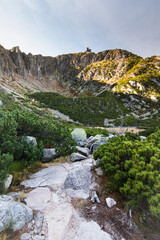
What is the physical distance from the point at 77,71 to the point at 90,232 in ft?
606

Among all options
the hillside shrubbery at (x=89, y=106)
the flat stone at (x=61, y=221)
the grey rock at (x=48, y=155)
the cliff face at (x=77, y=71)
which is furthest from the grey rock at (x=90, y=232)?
the cliff face at (x=77, y=71)

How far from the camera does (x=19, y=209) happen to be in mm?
3012

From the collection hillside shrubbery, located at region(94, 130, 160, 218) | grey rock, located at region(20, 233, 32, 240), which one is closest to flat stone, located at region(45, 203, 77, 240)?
grey rock, located at region(20, 233, 32, 240)

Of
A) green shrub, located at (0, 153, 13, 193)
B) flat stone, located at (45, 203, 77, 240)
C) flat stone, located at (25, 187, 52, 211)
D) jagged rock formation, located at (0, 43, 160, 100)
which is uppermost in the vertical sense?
jagged rock formation, located at (0, 43, 160, 100)

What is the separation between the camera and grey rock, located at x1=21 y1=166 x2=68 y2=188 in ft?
15.3

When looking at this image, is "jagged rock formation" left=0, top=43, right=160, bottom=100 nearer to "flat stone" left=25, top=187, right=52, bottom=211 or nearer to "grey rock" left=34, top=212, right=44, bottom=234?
"flat stone" left=25, top=187, right=52, bottom=211

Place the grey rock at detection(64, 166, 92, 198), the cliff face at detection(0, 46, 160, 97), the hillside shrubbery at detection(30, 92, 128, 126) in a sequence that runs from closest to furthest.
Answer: the grey rock at detection(64, 166, 92, 198) → the hillside shrubbery at detection(30, 92, 128, 126) → the cliff face at detection(0, 46, 160, 97)

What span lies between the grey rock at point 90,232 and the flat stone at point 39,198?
136 cm

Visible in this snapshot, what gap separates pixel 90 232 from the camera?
266cm

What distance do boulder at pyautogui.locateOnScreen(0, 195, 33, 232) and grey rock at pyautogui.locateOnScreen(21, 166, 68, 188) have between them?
152cm

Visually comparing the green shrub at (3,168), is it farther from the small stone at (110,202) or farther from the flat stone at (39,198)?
the small stone at (110,202)

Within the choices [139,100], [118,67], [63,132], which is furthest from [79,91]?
[63,132]

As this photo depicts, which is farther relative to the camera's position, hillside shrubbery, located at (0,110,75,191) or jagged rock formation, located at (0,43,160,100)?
jagged rock formation, located at (0,43,160,100)

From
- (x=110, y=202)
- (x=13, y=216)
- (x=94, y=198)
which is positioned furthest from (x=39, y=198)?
(x=110, y=202)
